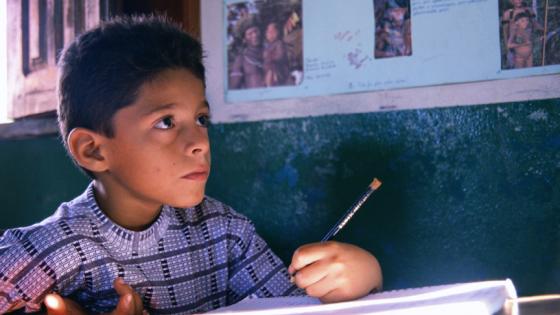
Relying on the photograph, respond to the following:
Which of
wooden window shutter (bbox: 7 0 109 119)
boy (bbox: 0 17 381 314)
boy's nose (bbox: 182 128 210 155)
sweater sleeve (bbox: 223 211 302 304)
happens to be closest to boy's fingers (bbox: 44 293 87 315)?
boy (bbox: 0 17 381 314)

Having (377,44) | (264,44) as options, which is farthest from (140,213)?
(377,44)

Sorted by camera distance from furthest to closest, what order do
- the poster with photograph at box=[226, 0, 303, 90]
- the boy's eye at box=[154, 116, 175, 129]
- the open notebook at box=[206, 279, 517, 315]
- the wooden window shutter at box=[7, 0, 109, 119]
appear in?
the wooden window shutter at box=[7, 0, 109, 119]
the poster with photograph at box=[226, 0, 303, 90]
the boy's eye at box=[154, 116, 175, 129]
the open notebook at box=[206, 279, 517, 315]

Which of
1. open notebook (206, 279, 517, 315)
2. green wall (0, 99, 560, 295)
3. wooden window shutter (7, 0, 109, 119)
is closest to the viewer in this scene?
open notebook (206, 279, 517, 315)

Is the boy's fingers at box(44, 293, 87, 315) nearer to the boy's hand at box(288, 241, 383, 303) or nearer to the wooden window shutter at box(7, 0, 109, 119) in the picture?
the boy's hand at box(288, 241, 383, 303)

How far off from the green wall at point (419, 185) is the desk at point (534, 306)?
470 mm

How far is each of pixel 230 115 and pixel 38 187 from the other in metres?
0.74

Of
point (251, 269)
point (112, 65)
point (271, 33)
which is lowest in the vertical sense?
point (251, 269)

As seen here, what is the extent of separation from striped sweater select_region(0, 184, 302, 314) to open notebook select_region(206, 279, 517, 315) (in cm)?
31

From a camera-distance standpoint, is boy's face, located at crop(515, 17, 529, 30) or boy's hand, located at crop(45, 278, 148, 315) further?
boy's face, located at crop(515, 17, 529, 30)

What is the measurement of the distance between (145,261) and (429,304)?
0.63 meters

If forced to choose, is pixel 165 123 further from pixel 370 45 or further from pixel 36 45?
pixel 36 45

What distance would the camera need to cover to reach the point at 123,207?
121 centimetres

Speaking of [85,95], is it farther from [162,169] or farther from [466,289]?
[466,289]

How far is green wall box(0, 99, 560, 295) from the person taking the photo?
3.99ft
